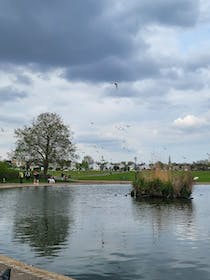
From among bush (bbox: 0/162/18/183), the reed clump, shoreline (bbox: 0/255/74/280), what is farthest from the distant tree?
shoreline (bbox: 0/255/74/280)

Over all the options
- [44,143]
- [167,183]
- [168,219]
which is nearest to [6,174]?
[44,143]

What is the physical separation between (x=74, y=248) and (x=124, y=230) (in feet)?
14.4

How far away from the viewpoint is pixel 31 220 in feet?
75.4

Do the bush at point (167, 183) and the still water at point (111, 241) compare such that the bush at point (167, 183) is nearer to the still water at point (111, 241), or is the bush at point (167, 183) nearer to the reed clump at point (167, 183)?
the reed clump at point (167, 183)

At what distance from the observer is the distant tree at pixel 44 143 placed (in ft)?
246

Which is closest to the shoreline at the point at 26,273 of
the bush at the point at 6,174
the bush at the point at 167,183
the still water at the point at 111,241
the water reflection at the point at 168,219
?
the still water at the point at 111,241

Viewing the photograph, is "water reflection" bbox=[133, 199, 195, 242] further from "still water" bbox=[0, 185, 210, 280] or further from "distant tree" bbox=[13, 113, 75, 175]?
"distant tree" bbox=[13, 113, 75, 175]

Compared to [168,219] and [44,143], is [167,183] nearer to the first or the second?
[168,219]

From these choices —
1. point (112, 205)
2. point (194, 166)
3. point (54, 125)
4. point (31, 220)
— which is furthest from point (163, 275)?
point (194, 166)

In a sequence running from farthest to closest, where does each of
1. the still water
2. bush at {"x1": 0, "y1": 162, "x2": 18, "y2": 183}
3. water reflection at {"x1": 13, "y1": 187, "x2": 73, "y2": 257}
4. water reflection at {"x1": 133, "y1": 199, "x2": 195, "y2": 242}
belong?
bush at {"x1": 0, "y1": 162, "x2": 18, "y2": 183}
water reflection at {"x1": 133, "y1": 199, "x2": 195, "y2": 242}
water reflection at {"x1": 13, "y1": 187, "x2": 73, "y2": 257}
the still water

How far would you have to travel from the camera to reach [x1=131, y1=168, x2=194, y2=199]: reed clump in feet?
123

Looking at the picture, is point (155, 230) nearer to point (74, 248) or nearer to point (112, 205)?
point (74, 248)

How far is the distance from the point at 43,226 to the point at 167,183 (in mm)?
18432

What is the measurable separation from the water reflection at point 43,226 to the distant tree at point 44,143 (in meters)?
44.4
